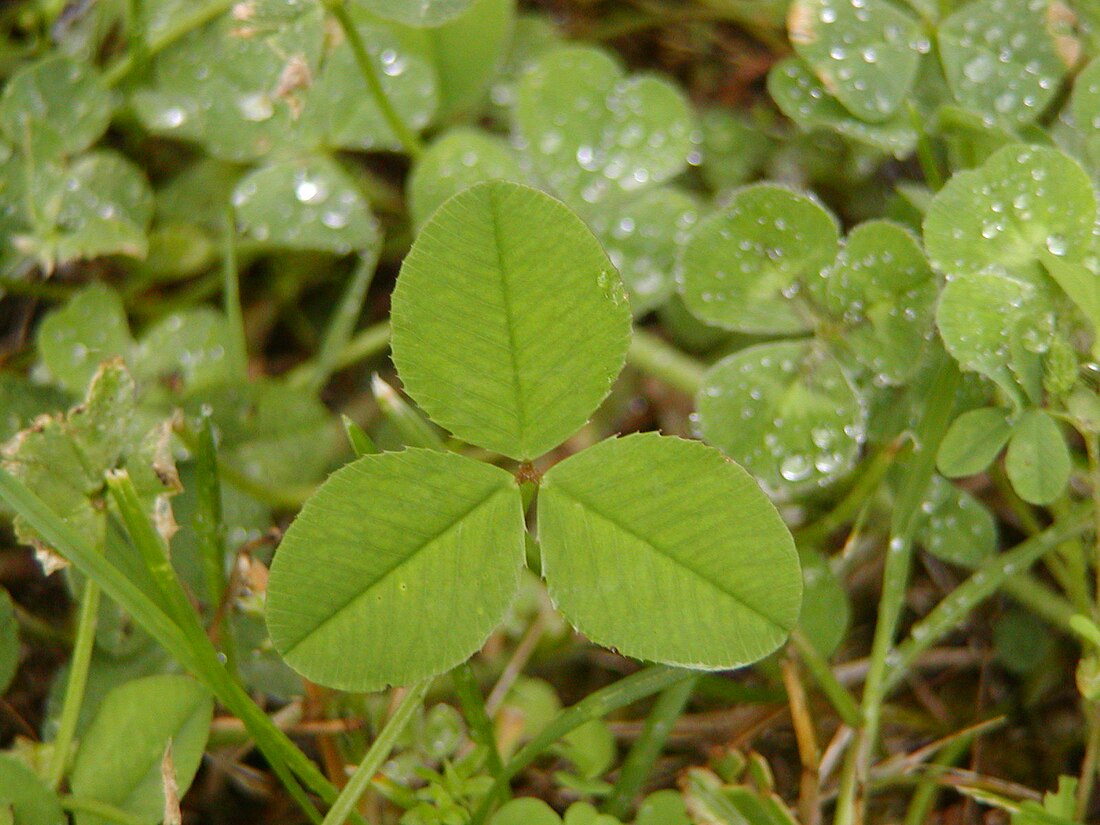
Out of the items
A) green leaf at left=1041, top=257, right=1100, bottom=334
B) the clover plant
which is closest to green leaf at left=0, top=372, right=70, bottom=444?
the clover plant

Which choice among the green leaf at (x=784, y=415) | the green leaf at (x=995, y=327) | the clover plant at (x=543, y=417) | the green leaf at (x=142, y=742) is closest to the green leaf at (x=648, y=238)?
the clover plant at (x=543, y=417)

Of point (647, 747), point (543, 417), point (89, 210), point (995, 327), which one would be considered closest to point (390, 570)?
point (543, 417)

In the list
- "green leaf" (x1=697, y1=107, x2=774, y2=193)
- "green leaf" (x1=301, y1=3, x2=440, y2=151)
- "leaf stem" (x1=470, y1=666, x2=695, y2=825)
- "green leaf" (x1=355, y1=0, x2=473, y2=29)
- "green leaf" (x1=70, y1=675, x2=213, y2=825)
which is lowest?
"leaf stem" (x1=470, y1=666, x2=695, y2=825)

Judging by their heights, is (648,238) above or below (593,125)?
below

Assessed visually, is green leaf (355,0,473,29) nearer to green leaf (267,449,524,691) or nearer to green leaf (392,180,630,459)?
green leaf (392,180,630,459)

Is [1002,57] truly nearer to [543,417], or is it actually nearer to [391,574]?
[543,417]

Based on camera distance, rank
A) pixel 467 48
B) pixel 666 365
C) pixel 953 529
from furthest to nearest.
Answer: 1. pixel 467 48
2. pixel 666 365
3. pixel 953 529
